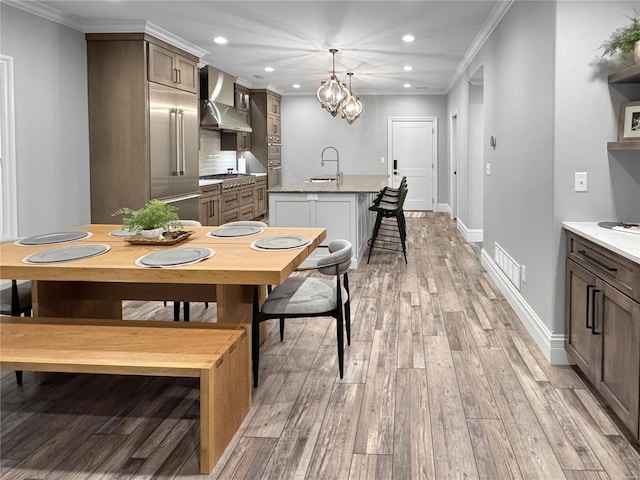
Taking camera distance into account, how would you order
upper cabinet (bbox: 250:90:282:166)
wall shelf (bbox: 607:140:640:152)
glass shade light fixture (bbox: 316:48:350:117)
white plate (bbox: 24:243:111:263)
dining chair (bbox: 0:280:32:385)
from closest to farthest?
white plate (bbox: 24:243:111:263) → wall shelf (bbox: 607:140:640:152) → dining chair (bbox: 0:280:32:385) → glass shade light fixture (bbox: 316:48:350:117) → upper cabinet (bbox: 250:90:282:166)

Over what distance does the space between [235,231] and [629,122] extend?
7.87 ft

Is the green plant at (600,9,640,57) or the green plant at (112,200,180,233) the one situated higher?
the green plant at (600,9,640,57)

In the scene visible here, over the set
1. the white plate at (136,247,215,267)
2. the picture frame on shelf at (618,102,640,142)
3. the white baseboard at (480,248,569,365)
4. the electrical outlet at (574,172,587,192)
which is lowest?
the white baseboard at (480,248,569,365)

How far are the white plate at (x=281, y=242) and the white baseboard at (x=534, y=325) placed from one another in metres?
1.62

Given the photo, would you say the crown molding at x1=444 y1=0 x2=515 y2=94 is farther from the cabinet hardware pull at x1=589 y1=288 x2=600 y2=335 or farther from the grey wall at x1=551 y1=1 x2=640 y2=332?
the cabinet hardware pull at x1=589 y1=288 x2=600 y2=335

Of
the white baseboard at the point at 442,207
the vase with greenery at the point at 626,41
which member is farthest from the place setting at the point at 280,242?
the white baseboard at the point at 442,207

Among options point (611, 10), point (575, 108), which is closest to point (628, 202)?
point (575, 108)

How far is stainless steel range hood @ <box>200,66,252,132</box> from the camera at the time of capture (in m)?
8.06

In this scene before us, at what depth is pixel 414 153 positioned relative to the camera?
1198 centimetres

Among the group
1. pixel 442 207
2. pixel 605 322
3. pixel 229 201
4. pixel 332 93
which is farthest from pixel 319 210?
pixel 442 207

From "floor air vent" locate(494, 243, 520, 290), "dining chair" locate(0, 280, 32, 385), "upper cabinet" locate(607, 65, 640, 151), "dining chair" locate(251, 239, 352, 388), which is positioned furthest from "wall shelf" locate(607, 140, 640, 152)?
"dining chair" locate(0, 280, 32, 385)

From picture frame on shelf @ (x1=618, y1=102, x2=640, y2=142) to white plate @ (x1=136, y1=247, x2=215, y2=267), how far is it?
7.87ft

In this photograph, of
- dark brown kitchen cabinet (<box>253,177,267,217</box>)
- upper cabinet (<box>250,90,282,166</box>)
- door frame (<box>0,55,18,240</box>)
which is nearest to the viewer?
door frame (<box>0,55,18,240</box>)

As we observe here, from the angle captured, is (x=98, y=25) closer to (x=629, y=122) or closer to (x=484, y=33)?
(x=484, y=33)
